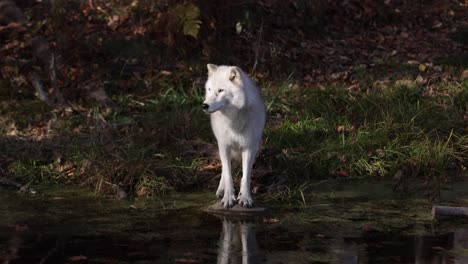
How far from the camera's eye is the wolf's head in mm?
8578

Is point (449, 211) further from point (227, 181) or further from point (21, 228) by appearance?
point (21, 228)

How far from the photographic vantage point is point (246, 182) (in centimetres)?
897

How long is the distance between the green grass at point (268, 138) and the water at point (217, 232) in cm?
62

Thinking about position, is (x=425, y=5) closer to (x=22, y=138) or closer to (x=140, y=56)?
(x=140, y=56)

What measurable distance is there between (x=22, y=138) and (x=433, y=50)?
26.6 ft

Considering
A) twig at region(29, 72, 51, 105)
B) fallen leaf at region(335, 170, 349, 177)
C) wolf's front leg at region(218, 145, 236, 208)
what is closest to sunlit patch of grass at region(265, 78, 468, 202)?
fallen leaf at region(335, 170, 349, 177)

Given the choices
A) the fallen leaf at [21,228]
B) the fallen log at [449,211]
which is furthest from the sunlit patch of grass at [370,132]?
the fallen leaf at [21,228]

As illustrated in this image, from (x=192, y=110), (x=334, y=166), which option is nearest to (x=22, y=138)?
(x=192, y=110)

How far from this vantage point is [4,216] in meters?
8.57

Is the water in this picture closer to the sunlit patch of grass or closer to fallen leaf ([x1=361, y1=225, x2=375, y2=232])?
fallen leaf ([x1=361, y1=225, x2=375, y2=232])

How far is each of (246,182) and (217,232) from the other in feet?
3.75

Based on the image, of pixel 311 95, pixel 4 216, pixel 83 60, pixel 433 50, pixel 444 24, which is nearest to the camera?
pixel 4 216

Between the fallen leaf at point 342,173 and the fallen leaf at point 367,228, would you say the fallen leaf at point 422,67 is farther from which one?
the fallen leaf at point 367,228

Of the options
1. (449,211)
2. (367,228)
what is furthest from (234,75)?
(449,211)
